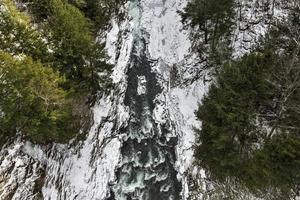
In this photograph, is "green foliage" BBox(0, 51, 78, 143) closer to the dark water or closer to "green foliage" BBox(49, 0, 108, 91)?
"green foliage" BBox(49, 0, 108, 91)

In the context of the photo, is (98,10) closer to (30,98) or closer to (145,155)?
(30,98)

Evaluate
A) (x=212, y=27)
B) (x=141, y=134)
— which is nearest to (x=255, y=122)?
(x=141, y=134)

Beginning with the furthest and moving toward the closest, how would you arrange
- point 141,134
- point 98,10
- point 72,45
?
point 98,10, point 141,134, point 72,45

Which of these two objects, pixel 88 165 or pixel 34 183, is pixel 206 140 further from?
pixel 34 183

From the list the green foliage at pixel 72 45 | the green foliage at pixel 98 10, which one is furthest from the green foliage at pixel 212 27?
the green foliage at pixel 72 45

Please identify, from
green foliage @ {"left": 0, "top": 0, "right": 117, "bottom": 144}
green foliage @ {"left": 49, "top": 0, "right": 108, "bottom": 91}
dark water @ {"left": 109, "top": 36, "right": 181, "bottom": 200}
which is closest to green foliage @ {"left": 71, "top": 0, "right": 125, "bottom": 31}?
green foliage @ {"left": 0, "top": 0, "right": 117, "bottom": 144}
